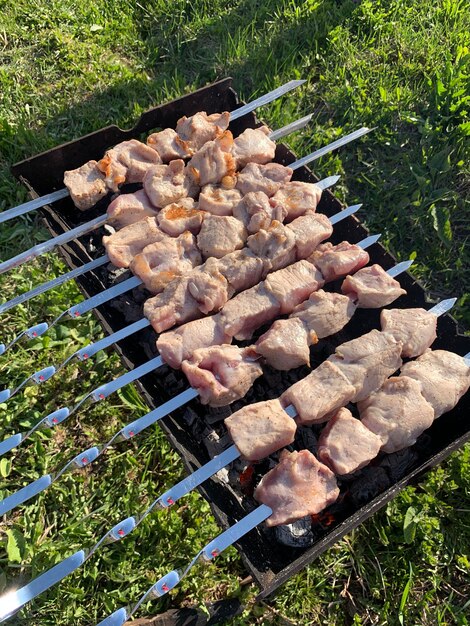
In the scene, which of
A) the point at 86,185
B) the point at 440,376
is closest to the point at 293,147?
the point at 86,185

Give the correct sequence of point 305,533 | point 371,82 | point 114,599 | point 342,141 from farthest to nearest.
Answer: point 371,82
point 342,141
point 114,599
point 305,533

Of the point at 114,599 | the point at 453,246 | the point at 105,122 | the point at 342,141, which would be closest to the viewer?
the point at 114,599

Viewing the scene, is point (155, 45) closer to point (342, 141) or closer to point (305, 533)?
point (342, 141)

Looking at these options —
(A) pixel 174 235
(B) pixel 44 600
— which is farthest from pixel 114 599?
(A) pixel 174 235

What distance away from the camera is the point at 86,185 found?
3355mm

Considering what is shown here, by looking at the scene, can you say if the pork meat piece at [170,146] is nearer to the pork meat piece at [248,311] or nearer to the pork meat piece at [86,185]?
the pork meat piece at [86,185]

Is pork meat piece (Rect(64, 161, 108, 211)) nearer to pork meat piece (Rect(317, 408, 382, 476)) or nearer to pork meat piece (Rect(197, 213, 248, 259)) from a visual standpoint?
pork meat piece (Rect(197, 213, 248, 259))

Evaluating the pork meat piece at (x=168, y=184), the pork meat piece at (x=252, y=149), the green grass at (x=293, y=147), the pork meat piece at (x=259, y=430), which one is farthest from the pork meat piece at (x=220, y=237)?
the green grass at (x=293, y=147)

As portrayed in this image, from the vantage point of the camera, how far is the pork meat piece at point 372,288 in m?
3.00

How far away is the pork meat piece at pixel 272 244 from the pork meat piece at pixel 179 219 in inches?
13.7

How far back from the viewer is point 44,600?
9.46 feet

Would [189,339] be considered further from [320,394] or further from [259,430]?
[320,394]

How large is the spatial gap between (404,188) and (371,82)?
4.31ft

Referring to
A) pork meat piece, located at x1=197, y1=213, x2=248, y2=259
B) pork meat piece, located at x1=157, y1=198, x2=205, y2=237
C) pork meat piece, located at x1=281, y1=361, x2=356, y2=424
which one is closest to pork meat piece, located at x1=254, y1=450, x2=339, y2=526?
pork meat piece, located at x1=281, y1=361, x2=356, y2=424
